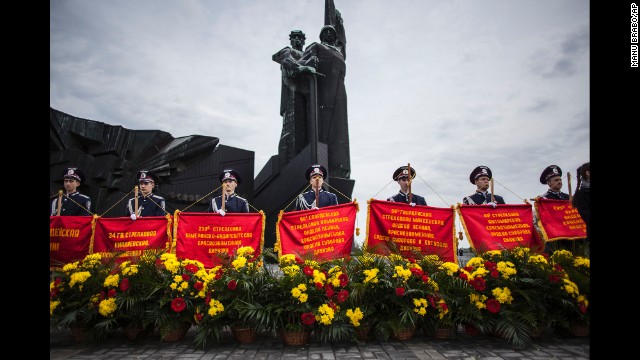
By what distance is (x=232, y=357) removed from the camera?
430 cm

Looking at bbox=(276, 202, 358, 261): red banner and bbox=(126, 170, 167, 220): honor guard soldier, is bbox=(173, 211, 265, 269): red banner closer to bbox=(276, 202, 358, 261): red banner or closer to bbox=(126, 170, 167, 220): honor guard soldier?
bbox=(276, 202, 358, 261): red banner

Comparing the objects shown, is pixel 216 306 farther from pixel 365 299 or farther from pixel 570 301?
pixel 570 301

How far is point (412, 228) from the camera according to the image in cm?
646

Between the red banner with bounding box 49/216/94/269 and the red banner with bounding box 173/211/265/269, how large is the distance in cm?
177

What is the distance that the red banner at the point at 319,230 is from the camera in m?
6.40

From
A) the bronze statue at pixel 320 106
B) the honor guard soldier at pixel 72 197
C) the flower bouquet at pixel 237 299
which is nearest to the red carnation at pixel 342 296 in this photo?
the flower bouquet at pixel 237 299

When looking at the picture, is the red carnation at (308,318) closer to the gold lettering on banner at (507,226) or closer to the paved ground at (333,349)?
the paved ground at (333,349)

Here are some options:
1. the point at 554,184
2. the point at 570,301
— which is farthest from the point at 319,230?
the point at 554,184

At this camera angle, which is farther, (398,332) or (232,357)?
(398,332)

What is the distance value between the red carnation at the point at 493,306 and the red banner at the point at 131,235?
5.19m

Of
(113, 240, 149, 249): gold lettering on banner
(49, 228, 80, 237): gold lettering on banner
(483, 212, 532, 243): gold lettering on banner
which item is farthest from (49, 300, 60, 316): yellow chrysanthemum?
(483, 212, 532, 243): gold lettering on banner

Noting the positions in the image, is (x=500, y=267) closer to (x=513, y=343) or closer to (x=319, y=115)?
(x=513, y=343)

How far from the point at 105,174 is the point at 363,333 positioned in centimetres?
1514

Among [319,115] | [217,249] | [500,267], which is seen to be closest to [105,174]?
[319,115]
